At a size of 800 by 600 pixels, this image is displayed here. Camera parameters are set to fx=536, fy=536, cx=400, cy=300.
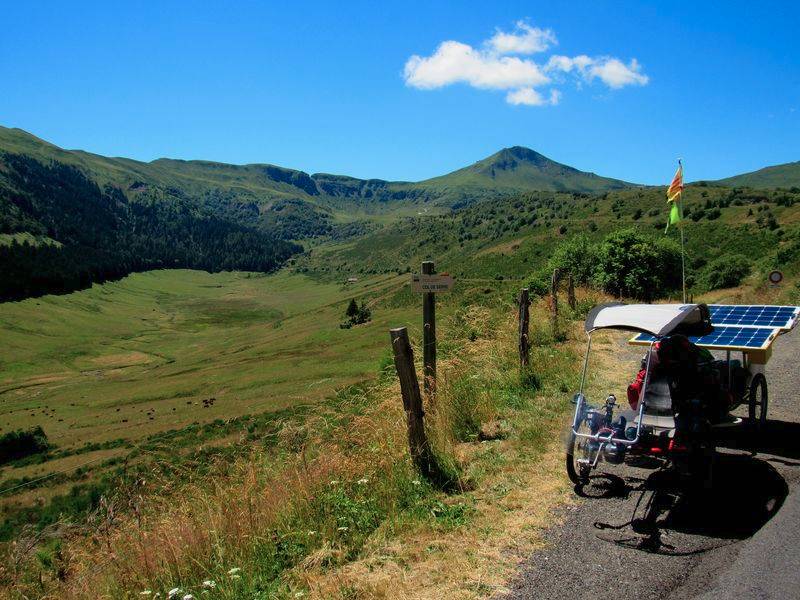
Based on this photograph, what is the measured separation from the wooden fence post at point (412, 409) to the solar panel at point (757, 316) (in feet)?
17.5

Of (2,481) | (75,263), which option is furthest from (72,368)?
(75,263)

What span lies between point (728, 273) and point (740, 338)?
31.0 meters

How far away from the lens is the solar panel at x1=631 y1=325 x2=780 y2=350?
748 centimetres

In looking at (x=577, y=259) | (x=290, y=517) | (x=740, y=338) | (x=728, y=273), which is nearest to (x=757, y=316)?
(x=740, y=338)

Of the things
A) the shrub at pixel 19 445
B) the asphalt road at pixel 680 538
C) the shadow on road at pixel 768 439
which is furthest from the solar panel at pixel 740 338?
the shrub at pixel 19 445

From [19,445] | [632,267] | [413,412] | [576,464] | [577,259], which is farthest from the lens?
[19,445]

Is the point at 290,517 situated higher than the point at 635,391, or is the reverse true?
the point at 635,391

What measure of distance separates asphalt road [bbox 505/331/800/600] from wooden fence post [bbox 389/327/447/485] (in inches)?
70.9

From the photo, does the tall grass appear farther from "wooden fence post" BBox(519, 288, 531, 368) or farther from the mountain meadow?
"wooden fence post" BBox(519, 288, 531, 368)

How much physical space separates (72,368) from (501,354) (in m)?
116

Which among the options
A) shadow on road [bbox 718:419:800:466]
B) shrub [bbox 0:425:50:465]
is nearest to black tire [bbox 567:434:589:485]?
shadow on road [bbox 718:419:800:466]

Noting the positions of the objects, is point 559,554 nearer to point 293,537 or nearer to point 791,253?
point 293,537

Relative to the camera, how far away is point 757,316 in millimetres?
8625

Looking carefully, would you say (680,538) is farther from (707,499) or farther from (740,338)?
(740,338)
